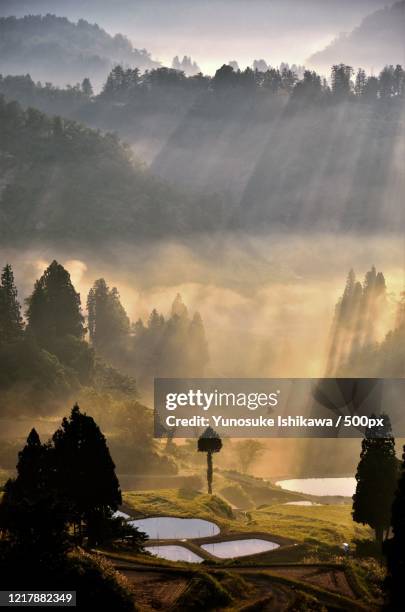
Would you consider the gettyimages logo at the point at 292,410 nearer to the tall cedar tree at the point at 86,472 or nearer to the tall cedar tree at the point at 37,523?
the tall cedar tree at the point at 86,472

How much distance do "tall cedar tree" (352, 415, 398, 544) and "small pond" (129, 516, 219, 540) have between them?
13.7 meters

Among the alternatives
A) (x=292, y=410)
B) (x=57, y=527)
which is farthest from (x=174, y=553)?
(x=292, y=410)

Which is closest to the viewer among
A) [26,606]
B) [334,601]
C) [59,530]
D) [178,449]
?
[26,606]

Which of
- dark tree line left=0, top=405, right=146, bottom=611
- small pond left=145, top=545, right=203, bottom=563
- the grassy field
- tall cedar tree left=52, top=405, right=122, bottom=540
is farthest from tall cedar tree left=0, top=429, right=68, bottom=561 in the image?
the grassy field

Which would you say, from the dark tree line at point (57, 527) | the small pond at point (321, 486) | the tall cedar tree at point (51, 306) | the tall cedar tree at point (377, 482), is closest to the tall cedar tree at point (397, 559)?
the dark tree line at point (57, 527)

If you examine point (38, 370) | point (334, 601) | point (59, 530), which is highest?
point (38, 370)

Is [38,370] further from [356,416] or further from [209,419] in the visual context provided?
[356,416]

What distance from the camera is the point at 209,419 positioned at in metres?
166

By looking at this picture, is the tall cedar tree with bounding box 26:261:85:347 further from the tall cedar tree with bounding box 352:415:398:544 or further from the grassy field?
the tall cedar tree with bounding box 352:415:398:544

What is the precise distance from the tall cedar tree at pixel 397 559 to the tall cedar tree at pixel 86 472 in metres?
22.4

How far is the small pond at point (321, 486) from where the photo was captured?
127188 mm

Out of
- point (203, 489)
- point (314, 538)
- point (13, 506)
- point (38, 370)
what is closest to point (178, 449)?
point (203, 489)

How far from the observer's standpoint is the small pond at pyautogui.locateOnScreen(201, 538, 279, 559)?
232ft

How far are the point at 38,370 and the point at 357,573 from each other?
9069 centimetres
